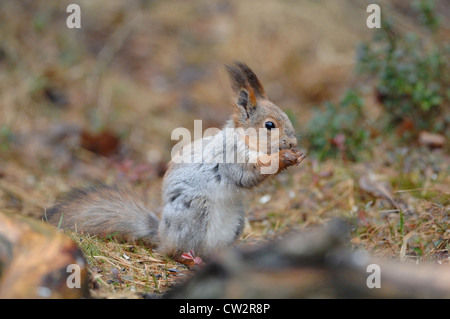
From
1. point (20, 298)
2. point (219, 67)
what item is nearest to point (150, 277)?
point (20, 298)

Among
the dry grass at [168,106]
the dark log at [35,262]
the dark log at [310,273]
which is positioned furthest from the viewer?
the dry grass at [168,106]

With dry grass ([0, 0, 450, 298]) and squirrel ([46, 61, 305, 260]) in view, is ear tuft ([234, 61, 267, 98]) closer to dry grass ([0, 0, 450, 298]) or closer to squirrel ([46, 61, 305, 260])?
squirrel ([46, 61, 305, 260])

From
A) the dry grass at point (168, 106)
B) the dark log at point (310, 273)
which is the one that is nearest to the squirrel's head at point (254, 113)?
the dry grass at point (168, 106)

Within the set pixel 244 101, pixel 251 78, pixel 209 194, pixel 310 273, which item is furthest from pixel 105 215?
pixel 310 273

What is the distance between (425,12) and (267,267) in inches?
146

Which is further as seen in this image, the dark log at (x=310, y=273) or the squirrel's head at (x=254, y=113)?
the squirrel's head at (x=254, y=113)

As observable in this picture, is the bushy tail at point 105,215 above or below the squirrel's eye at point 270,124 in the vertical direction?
below

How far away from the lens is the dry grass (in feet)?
10.5

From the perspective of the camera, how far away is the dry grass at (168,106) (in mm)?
3215

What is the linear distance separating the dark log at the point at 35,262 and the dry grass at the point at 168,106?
0.19m

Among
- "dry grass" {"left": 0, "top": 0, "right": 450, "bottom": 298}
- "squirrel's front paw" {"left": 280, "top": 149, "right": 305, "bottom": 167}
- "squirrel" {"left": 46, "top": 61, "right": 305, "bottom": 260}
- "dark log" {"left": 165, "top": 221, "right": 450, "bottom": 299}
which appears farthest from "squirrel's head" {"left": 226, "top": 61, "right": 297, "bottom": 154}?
"dark log" {"left": 165, "top": 221, "right": 450, "bottom": 299}

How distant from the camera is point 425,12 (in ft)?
15.4

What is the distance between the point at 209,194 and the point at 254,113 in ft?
1.79

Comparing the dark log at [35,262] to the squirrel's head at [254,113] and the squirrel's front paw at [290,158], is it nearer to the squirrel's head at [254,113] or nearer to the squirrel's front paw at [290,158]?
the squirrel's front paw at [290,158]
